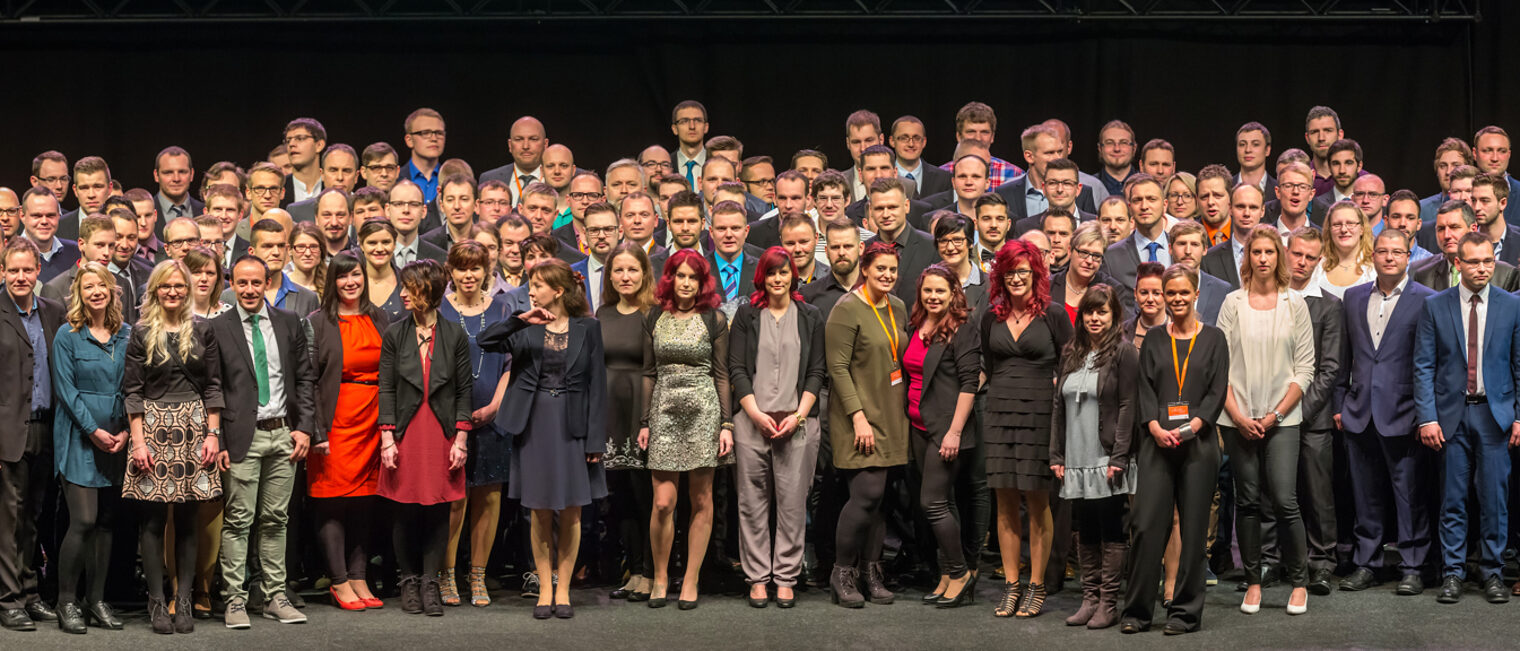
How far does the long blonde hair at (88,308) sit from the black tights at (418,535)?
3.81 ft

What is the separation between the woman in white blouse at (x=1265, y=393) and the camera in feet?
18.8

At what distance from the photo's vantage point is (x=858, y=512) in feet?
19.1

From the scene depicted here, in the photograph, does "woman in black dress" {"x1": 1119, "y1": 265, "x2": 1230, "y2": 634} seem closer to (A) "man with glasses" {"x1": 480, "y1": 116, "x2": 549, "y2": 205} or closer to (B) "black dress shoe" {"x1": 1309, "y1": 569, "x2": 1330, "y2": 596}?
(B) "black dress shoe" {"x1": 1309, "y1": 569, "x2": 1330, "y2": 596}

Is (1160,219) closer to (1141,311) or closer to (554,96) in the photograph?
(1141,311)

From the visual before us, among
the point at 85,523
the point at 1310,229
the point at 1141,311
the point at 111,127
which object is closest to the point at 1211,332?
the point at 1141,311

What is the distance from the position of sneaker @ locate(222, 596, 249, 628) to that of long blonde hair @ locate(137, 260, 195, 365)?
2.90ft

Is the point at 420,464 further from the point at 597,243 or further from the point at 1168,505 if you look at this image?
the point at 1168,505

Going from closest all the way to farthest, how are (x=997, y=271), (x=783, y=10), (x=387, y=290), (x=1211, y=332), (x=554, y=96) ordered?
(x=1211, y=332) → (x=997, y=271) → (x=387, y=290) → (x=783, y=10) → (x=554, y=96)

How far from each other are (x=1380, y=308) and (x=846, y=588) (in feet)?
7.63

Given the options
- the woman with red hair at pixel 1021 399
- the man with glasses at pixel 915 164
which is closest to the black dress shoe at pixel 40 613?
the woman with red hair at pixel 1021 399

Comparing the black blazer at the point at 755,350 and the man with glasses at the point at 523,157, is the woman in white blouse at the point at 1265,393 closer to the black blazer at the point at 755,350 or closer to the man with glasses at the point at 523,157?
the black blazer at the point at 755,350

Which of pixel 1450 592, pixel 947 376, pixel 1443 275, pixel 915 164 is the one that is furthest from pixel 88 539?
pixel 1443 275

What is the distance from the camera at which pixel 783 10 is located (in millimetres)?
9281

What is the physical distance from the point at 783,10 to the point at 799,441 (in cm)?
413
